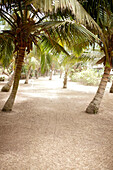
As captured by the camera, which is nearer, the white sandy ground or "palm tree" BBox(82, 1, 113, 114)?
the white sandy ground

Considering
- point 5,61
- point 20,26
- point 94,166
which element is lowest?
point 94,166

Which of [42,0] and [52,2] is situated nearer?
[42,0]

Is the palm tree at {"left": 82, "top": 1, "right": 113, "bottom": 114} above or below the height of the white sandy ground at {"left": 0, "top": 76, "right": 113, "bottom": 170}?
above

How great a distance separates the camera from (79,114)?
5.44 metres

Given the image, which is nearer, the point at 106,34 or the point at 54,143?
the point at 54,143

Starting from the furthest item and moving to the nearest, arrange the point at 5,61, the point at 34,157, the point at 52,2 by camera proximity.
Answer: the point at 5,61 < the point at 34,157 < the point at 52,2

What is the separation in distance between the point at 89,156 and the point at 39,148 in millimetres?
951

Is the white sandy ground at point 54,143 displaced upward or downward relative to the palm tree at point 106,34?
downward

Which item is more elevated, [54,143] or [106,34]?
[106,34]

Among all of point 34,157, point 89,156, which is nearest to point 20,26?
point 34,157

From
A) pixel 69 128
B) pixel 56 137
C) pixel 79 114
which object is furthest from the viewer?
pixel 79 114

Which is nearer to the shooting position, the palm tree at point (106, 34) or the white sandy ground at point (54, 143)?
the white sandy ground at point (54, 143)

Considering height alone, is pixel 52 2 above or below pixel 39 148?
above

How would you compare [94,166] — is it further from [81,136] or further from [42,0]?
[42,0]
